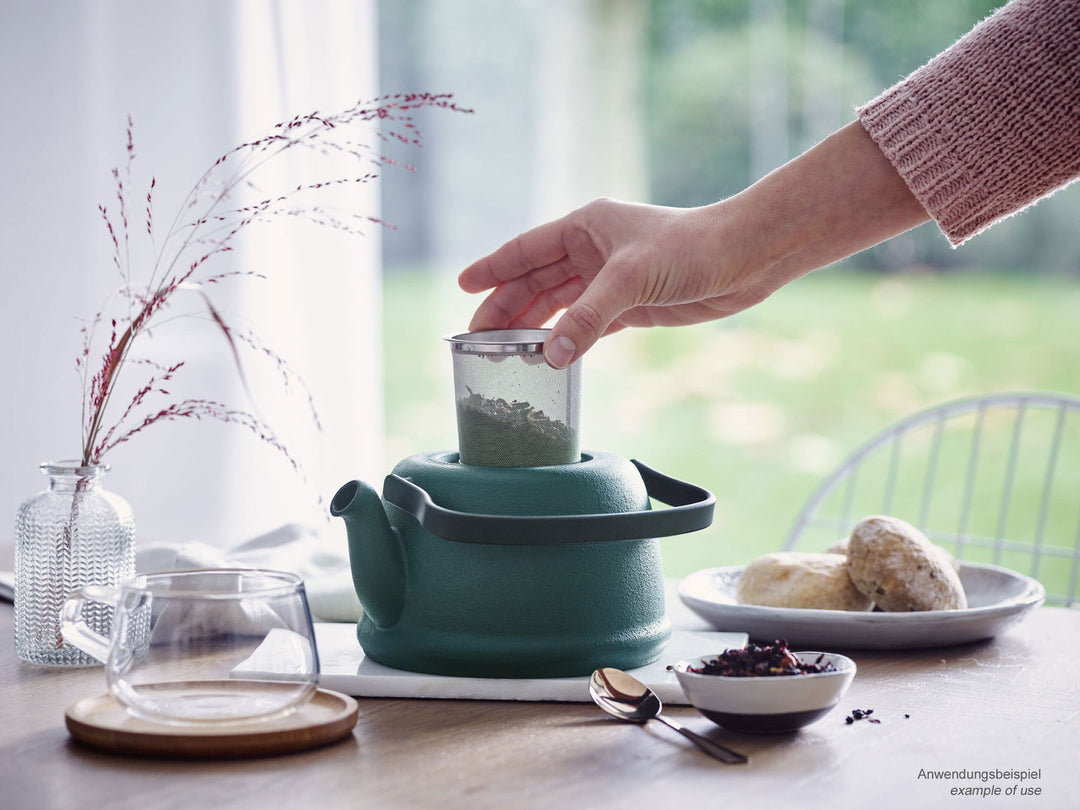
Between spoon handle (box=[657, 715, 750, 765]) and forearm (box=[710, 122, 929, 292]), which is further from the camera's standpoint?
forearm (box=[710, 122, 929, 292])

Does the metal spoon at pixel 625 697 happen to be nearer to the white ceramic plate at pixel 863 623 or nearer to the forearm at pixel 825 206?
the white ceramic plate at pixel 863 623

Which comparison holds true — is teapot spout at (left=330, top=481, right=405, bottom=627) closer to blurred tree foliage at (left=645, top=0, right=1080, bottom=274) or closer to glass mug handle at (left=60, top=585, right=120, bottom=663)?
glass mug handle at (left=60, top=585, right=120, bottom=663)

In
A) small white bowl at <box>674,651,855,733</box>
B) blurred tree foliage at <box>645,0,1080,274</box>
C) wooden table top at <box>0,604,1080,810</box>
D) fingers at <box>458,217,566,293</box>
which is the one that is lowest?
wooden table top at <box>0,604,1080,810</box>

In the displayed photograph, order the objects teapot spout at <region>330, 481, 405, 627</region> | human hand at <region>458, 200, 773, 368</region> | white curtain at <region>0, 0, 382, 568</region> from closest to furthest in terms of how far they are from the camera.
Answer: teapot spout at <region>330, 481, 405, 627</region>, human hand at <region>458, 200, 773, 368</region>, white curtain at <region>0, 0, 382, 568</region>

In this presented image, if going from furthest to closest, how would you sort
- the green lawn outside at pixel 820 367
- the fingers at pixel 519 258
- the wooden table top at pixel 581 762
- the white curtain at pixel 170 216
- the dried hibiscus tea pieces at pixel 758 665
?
the green lawn outside at pixel 820 367, the white curtain at pixel 170 216, the fingers at pixel 519 258, the dried hibiscus tea pieces at pixel 758 665, the wooden table top at pixel 581 762

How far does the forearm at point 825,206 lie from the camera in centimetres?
102

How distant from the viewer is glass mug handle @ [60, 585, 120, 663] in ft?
2.58

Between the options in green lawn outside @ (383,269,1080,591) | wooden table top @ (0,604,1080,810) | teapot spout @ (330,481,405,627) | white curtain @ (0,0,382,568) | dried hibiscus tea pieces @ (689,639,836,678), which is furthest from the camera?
green lawn outside @ (383,269,1080,591)

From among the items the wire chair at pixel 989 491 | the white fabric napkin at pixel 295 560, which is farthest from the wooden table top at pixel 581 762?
the wire chair at pixel 989 491

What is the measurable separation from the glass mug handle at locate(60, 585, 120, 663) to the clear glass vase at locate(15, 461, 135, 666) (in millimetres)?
124

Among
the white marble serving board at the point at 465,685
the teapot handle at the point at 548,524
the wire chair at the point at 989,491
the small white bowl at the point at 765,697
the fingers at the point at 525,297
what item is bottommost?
the wire chair at the point at 989,491

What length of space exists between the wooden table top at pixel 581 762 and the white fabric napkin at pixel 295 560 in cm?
25

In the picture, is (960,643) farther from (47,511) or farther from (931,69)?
(47,511)

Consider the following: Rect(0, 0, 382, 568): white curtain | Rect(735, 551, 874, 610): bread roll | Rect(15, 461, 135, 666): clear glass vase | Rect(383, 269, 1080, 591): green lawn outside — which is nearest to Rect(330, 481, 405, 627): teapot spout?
Rect(15, 461, 135, 666): clear glass vase
